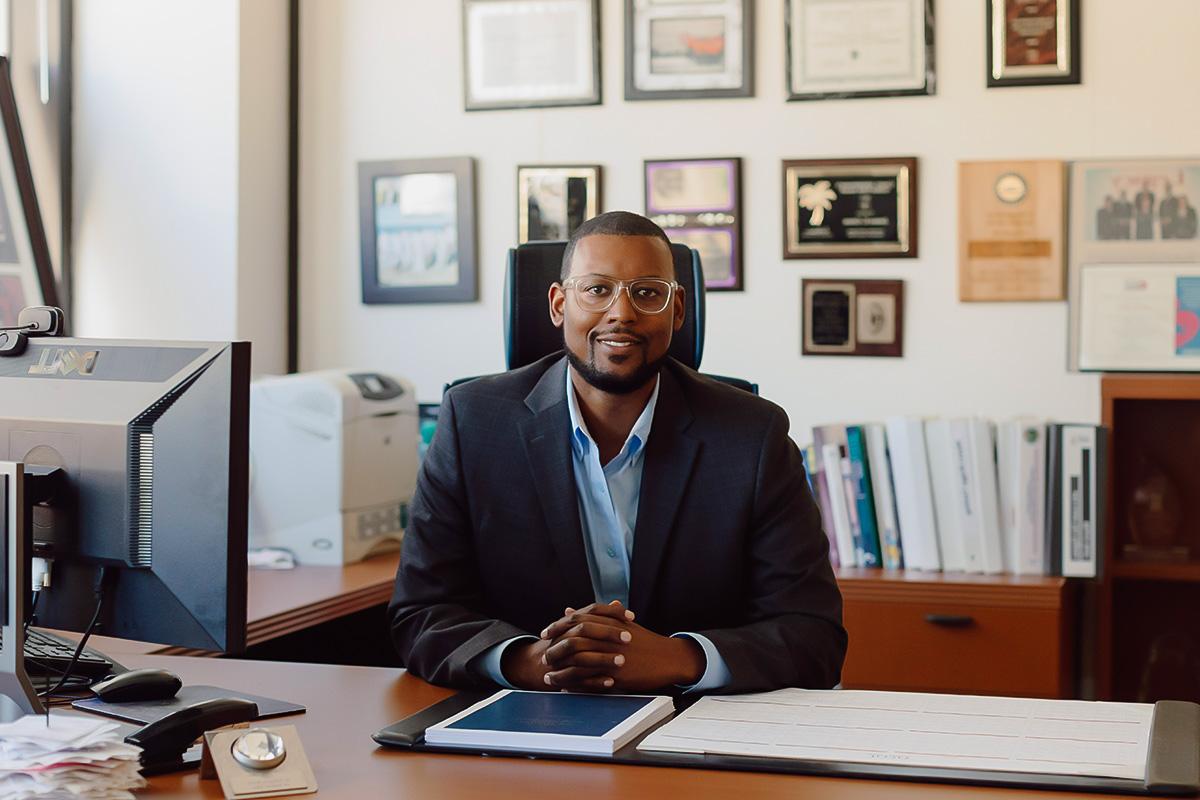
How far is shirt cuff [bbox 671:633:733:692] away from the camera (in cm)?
161

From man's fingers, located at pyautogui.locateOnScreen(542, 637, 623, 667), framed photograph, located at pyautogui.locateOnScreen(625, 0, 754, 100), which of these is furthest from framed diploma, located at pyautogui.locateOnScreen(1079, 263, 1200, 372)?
man's fingers, located at pyautogui.locateOnScreen(542, 637, 623, 667)

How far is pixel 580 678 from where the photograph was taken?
1578 mm

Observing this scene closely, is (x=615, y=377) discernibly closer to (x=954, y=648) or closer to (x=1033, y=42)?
(x=954, y=648)

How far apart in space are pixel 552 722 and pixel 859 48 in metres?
2.15

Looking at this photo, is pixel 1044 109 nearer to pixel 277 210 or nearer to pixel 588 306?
pixel 588 306

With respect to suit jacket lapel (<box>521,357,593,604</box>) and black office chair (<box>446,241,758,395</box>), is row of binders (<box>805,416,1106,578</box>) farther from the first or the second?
suit jacket lapel (<box>521,357,593,604</box>)

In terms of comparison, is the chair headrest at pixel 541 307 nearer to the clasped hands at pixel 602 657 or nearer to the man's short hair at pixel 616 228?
the man's short hair at pixel 616 228

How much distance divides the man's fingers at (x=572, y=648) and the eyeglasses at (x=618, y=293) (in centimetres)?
52

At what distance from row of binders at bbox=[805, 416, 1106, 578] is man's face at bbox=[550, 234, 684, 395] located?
1.11 metres

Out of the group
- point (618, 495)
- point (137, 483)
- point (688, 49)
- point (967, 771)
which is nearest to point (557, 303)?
point (618, 495)

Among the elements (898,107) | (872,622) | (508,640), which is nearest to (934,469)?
(872,622)

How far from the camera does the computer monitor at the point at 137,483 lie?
1377mm

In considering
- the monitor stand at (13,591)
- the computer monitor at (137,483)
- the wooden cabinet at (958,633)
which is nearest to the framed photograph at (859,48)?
the wooden cabinet at (958,633)

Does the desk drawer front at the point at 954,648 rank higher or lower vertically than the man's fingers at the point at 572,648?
lower
